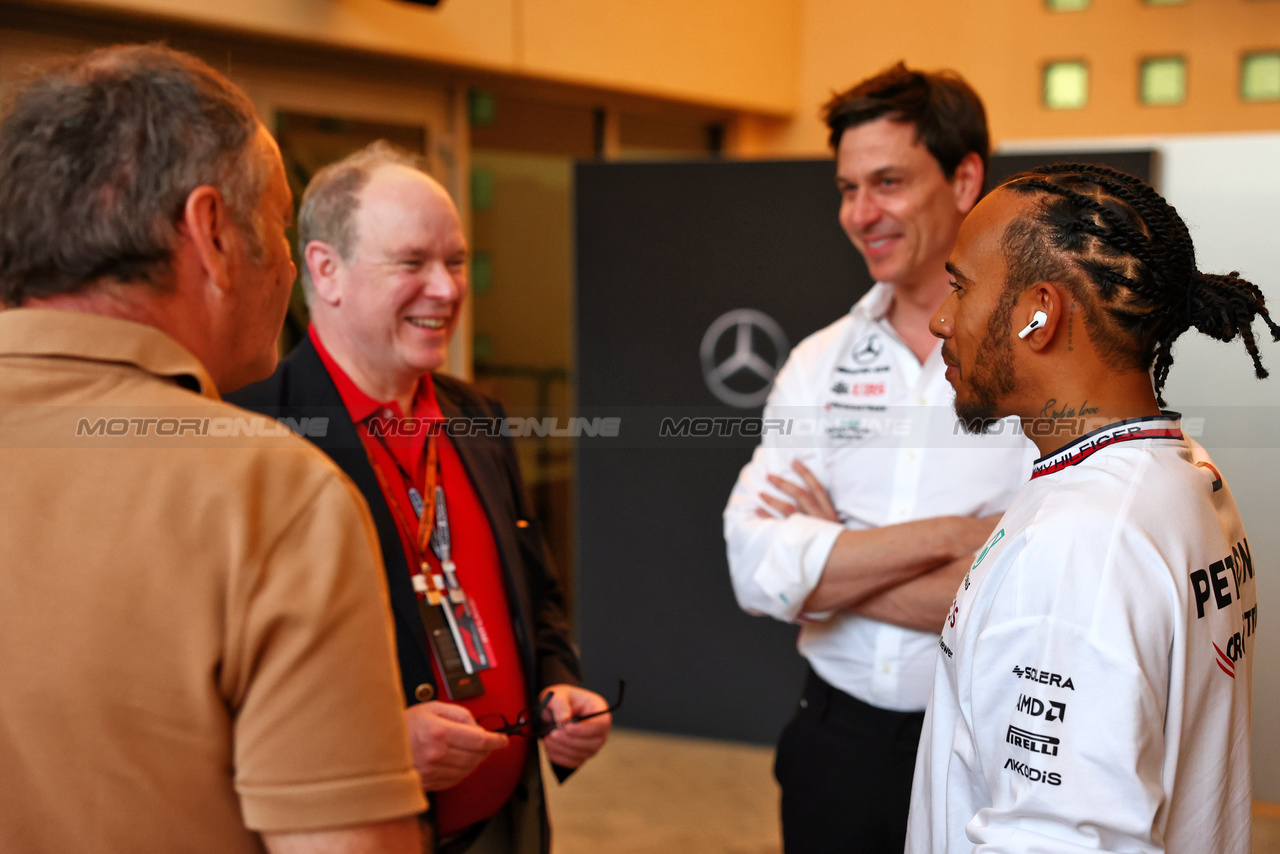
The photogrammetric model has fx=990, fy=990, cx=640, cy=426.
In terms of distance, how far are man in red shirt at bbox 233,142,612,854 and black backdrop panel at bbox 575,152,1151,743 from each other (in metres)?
1.89

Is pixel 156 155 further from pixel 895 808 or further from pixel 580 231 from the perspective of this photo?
pixel 580 231

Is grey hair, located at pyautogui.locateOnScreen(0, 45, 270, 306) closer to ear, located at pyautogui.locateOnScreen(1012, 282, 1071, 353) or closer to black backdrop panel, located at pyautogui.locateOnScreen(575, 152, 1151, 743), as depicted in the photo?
ear, located at pyautogui.locateOnScreen(1012, 282, 1071, 353)

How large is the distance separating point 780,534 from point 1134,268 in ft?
2.84

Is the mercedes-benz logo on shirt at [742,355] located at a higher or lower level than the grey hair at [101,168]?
lower

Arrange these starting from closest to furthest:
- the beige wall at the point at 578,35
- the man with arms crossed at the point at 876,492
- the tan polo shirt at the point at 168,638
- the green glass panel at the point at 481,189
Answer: the tan polo shirt at the point at 168,638 < the man with arms crossed at the point at 876,492 < the beige wall at the point at 578,35 < the green glass panel at the point at 481,189

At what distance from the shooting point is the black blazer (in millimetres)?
1608

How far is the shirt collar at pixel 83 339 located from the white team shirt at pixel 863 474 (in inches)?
48.4

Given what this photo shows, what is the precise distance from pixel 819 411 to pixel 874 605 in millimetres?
415

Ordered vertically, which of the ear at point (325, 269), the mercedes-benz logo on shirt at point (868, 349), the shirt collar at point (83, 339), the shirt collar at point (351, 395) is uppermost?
the ear at point (325, 269)

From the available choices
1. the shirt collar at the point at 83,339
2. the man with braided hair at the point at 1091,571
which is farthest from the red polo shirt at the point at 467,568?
the shirt collar at the point at 83,339

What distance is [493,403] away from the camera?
82.7 inches

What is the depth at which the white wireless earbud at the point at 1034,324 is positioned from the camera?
1.18 meters

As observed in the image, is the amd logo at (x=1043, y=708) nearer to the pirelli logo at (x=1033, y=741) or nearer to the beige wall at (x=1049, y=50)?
the pirelli logo at (x=1033, y=741)

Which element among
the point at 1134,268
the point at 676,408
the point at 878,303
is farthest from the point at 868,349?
the point at 676,408
